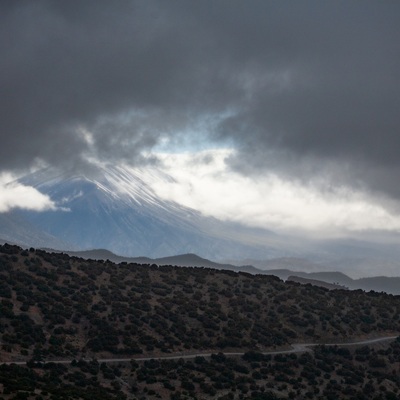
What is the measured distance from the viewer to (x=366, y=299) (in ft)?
414

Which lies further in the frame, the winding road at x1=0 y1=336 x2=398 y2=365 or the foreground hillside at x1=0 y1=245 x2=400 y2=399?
the winding road at x1=0 y1=336 x2=398 y2=365

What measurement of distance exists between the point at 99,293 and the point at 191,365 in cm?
2285

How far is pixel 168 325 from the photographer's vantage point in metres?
95.6

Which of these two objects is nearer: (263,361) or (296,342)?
(263,361)

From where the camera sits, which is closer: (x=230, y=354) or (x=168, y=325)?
(x=230, y=354)

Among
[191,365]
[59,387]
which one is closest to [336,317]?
[191,365]

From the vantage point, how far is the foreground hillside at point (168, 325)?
78312 mm

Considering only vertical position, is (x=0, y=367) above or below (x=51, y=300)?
below

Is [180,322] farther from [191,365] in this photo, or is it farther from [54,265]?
[54,265]

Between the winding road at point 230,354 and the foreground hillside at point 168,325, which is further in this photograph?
the winding road at point 230,354

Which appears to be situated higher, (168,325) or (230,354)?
(168,325)

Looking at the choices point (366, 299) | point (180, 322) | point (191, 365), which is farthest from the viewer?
point (366, 299)

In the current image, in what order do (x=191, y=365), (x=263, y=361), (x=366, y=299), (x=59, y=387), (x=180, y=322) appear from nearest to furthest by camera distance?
(x=59, y=387) < (x=191, y=365) < (x=263, y=361) < (x=180, y=322) < (x=366, y=299)

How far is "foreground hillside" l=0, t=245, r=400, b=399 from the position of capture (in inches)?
3083
